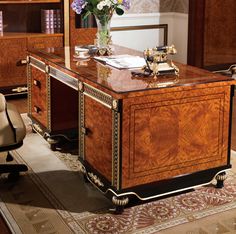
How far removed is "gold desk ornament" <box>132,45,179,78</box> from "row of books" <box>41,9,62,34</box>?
2.00 meters

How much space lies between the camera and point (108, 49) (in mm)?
3129

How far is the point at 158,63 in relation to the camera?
101 inches

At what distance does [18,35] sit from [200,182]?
91.0 inches

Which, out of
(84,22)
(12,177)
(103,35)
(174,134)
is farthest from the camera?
(84,22)

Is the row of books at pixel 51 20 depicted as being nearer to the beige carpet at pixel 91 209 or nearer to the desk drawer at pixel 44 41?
the desk drawer at pixel 44 41

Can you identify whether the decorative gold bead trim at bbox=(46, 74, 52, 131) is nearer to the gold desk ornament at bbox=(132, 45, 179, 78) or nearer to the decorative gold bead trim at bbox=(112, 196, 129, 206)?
the gold desk ornament at bbox=(132, 45, 179, 78)

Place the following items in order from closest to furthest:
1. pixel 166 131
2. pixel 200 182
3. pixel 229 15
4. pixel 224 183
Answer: pixel 166 131
pixel 200 182
pixel 224 183
pixel 229 15

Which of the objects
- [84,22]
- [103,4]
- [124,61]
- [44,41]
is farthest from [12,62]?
[124,61]

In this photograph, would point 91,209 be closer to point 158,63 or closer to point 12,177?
point 12,177

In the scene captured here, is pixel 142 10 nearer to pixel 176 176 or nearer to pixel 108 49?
pixel 108 49

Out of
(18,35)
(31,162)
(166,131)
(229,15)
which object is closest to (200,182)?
(166,131)

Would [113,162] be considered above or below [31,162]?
above

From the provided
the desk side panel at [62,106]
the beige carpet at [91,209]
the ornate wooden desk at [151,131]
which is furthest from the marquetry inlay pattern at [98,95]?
the desk side panel at [62,106]

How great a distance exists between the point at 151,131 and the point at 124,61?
641 millimetres
